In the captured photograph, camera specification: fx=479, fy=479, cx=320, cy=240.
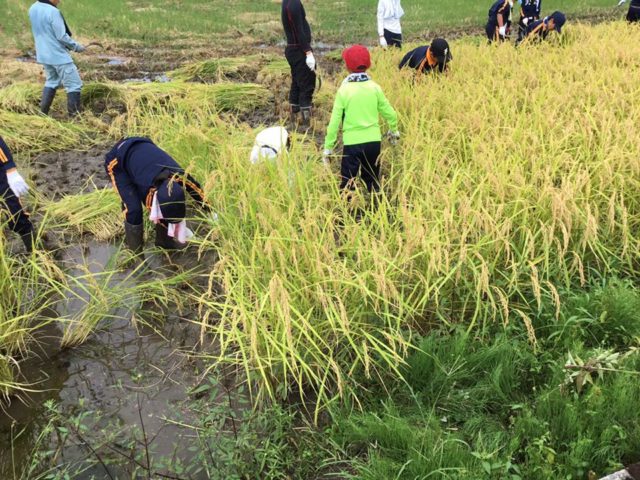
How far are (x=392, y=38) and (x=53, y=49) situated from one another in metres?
4.42

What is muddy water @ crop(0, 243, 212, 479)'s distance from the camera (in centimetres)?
201

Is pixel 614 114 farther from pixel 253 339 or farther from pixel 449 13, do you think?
pixel 449 13

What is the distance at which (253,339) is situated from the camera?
1778mm

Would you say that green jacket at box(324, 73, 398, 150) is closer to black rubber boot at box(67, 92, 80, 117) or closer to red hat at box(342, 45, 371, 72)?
red hat at box(342, 45, 371, 72)

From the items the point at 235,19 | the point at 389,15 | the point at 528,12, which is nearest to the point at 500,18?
the point at 528,12

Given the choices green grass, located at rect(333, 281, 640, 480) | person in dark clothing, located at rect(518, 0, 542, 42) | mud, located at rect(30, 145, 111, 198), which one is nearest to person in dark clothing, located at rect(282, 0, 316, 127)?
mud, located at rect(30, 145, 111, 198)

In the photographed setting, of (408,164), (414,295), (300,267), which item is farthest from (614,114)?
(300,267)

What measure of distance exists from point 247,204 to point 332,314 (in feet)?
3.04

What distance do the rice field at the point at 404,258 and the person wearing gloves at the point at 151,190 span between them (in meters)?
0.18

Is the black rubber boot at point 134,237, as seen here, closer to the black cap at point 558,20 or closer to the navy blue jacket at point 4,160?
the navy blue jacket at point 4,160

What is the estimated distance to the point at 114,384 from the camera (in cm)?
229

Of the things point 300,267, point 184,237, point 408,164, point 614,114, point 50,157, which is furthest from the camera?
point 50,157

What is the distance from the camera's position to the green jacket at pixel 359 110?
335cm

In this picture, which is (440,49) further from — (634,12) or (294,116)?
(634,12)
